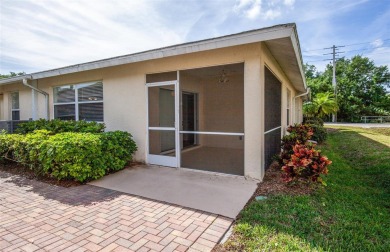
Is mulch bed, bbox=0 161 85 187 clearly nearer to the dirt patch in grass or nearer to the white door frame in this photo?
the dirt patch in grass

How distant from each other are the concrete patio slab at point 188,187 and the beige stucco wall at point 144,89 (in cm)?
73

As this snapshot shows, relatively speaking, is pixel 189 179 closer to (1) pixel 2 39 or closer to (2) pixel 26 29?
(2) pixel 26 29

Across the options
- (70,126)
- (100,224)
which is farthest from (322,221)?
(70,126)

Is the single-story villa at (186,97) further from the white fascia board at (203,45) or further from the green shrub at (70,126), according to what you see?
the green shrub at (70,126)

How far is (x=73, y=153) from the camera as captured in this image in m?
4.65

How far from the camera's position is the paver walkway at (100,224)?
8.38 feet

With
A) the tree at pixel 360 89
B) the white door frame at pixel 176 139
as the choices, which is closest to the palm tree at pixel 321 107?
the tree at pixel 360 89

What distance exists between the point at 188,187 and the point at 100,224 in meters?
1.88

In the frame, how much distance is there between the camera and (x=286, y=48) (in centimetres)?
491

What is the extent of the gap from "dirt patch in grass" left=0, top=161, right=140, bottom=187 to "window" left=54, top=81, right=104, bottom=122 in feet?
7.51

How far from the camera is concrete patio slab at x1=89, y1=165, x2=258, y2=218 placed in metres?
3.67

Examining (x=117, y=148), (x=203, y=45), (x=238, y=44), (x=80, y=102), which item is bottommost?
(x=117, y=148)

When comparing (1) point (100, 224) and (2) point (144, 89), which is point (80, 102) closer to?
(2) point (144, 89)

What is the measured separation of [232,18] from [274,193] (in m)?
6.18
